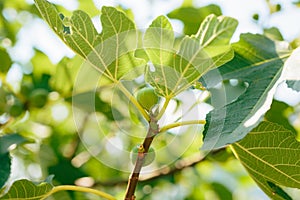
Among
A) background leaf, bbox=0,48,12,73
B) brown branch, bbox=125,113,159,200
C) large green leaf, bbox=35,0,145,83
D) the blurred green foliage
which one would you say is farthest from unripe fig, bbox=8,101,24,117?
brown branch, bbox=125,113,159,200

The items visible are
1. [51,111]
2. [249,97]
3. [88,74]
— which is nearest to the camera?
[249,97]

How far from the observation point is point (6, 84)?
2334 millimetres

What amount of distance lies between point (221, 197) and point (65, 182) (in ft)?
2.58

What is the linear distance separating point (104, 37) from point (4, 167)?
2.36ft

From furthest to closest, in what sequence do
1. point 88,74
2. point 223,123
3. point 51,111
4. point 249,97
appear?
point 51,111 < point 88,74 < point 249,97 < point 223,123

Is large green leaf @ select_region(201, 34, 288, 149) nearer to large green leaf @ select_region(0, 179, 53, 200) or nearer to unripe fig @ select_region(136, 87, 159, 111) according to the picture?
unripe fig @ select_region(136, 87, 159, 111)

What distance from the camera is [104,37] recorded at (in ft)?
3.79

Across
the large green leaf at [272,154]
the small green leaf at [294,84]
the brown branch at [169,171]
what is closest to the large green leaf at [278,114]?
the brown branch at [169,171]

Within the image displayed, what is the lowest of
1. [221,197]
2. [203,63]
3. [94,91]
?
[221,197]

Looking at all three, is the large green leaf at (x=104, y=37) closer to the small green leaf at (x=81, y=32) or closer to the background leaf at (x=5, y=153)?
the small green leaf at (x=81, y=32)

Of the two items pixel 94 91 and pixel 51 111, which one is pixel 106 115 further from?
pixel 51 111

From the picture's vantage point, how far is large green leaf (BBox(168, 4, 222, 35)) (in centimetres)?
206

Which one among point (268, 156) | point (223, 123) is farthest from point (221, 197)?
point (223, 123)

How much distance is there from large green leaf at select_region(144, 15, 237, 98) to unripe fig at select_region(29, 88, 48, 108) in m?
1.17
